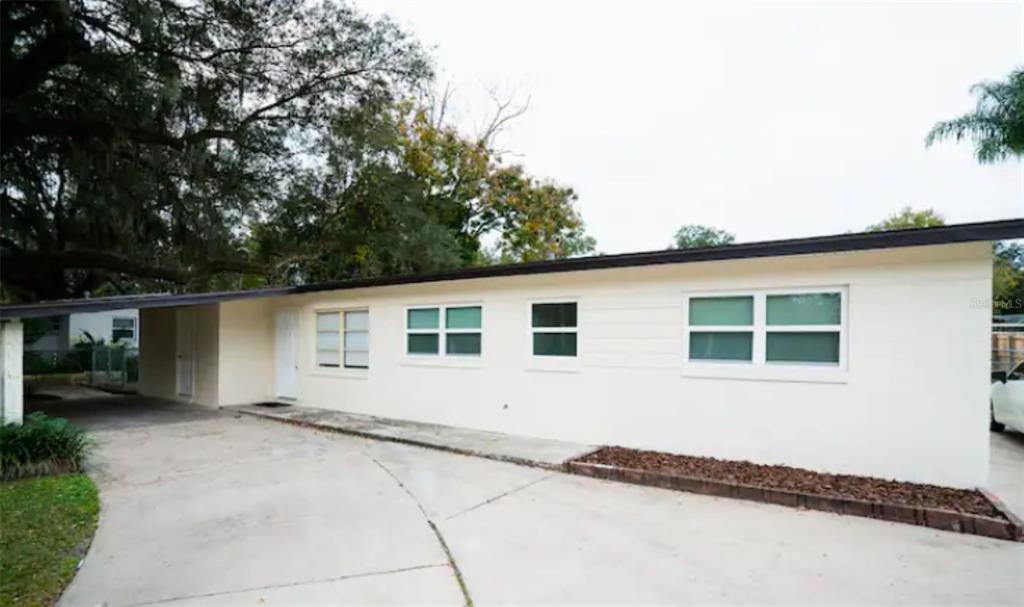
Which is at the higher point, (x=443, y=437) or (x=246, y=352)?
(x=246, y=352)

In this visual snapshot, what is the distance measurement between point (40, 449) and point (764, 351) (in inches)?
327

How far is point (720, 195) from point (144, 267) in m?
24.3

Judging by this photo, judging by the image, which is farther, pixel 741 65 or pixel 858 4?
pixel 741 65

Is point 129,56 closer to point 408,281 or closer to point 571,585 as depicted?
point 408,281

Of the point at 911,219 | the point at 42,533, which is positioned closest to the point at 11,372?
the point at 42,533

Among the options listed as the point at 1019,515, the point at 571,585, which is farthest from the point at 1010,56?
the point at 571,585

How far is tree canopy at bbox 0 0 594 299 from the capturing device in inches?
207

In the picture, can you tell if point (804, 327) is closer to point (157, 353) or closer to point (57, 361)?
point (157, 353)

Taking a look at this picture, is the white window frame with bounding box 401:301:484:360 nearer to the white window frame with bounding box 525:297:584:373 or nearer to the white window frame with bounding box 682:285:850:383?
the white window frame with bounding box 525:297:584:373

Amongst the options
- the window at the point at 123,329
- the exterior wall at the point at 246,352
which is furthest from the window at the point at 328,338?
the window at the point at 123,329

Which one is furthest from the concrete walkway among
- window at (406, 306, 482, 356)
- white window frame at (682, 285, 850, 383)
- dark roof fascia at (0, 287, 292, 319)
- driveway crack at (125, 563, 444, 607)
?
driveway crack at (125, 563, 444, 607)

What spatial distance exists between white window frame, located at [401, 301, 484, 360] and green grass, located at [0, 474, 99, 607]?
185 inches

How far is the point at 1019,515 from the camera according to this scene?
4.53 metres

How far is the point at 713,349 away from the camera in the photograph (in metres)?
6.29
